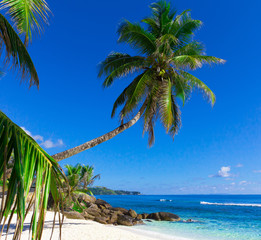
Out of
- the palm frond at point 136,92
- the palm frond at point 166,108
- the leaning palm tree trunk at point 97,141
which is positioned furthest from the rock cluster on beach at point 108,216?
the palm frond at point 166,108

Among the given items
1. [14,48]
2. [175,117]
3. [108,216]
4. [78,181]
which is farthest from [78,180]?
[14,48]

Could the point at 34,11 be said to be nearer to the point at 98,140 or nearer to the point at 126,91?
the point at 98,140

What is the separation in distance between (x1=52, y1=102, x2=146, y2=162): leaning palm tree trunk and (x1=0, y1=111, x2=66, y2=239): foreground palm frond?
5660 millimetres

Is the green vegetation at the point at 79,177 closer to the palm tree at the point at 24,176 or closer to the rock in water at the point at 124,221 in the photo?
the rock in water at the point at 124,221

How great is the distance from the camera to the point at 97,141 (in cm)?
894

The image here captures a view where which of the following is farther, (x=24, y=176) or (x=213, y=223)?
(x=213, y=223)

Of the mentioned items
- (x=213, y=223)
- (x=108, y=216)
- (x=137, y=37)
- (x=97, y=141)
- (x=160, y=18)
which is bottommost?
(x=213, y=223)

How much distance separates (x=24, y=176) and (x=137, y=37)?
10701 millimetres

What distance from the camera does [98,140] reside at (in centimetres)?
899

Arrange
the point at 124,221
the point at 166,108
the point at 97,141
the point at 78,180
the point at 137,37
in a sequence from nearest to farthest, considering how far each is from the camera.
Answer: the point at 97,141 < the point at 166,108 < the point at 137,37 < the point at 124,221 < the point at 78,180

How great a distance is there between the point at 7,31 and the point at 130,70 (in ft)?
27.4

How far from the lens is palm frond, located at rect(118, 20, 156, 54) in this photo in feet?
37.4

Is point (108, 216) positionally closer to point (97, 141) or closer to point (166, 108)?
point (97, 141)

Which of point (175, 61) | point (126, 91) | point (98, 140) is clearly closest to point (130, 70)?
point (126, 91)
